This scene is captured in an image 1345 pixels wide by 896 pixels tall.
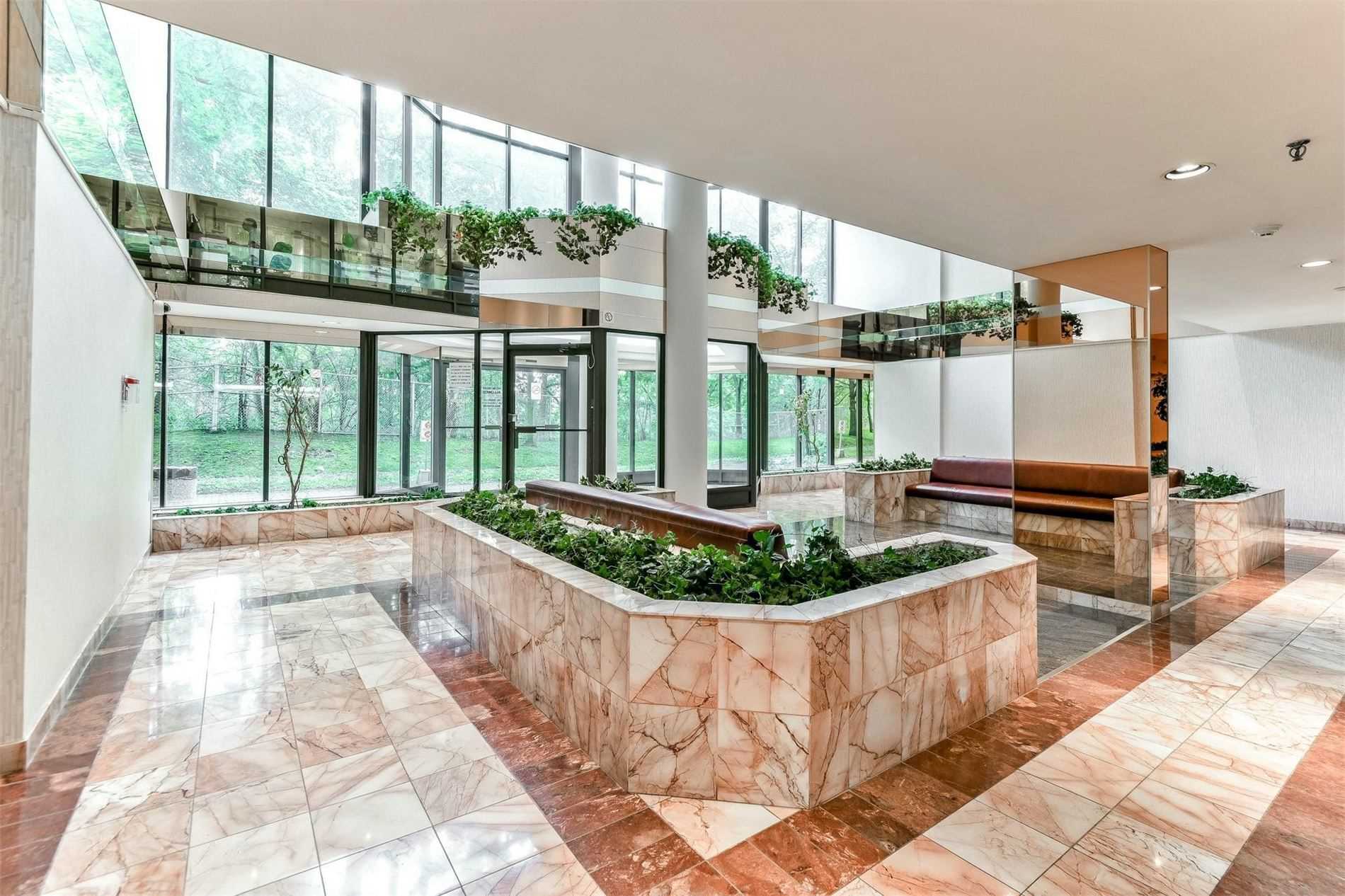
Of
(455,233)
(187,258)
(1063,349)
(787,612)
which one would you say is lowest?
(787,612)

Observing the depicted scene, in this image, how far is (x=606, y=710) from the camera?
89.1 inches

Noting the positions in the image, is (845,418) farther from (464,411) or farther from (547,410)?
→ (464,411)

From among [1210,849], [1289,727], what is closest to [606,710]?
[1210,849]


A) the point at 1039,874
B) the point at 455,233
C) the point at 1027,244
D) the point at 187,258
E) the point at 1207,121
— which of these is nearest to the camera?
the point at 1039,874

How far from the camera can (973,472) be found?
8289mm

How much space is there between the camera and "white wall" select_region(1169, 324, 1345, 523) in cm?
763

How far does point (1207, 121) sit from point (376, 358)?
833cm

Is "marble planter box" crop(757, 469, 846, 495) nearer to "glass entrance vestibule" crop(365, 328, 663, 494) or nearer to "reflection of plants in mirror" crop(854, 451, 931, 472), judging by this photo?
"reflection of plants in mirror" crop(854, 451, 931, 472)

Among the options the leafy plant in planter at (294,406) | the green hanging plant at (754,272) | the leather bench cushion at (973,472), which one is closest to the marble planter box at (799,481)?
the leather bench cushion at (973,472)

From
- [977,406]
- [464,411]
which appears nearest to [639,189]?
[464,411]

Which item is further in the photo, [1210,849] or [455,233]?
[455,233]

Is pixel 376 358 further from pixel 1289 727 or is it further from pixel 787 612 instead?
pixel 1289 727

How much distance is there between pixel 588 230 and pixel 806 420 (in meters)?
5.94

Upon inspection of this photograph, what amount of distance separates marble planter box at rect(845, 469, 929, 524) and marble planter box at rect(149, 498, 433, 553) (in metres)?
5.58
